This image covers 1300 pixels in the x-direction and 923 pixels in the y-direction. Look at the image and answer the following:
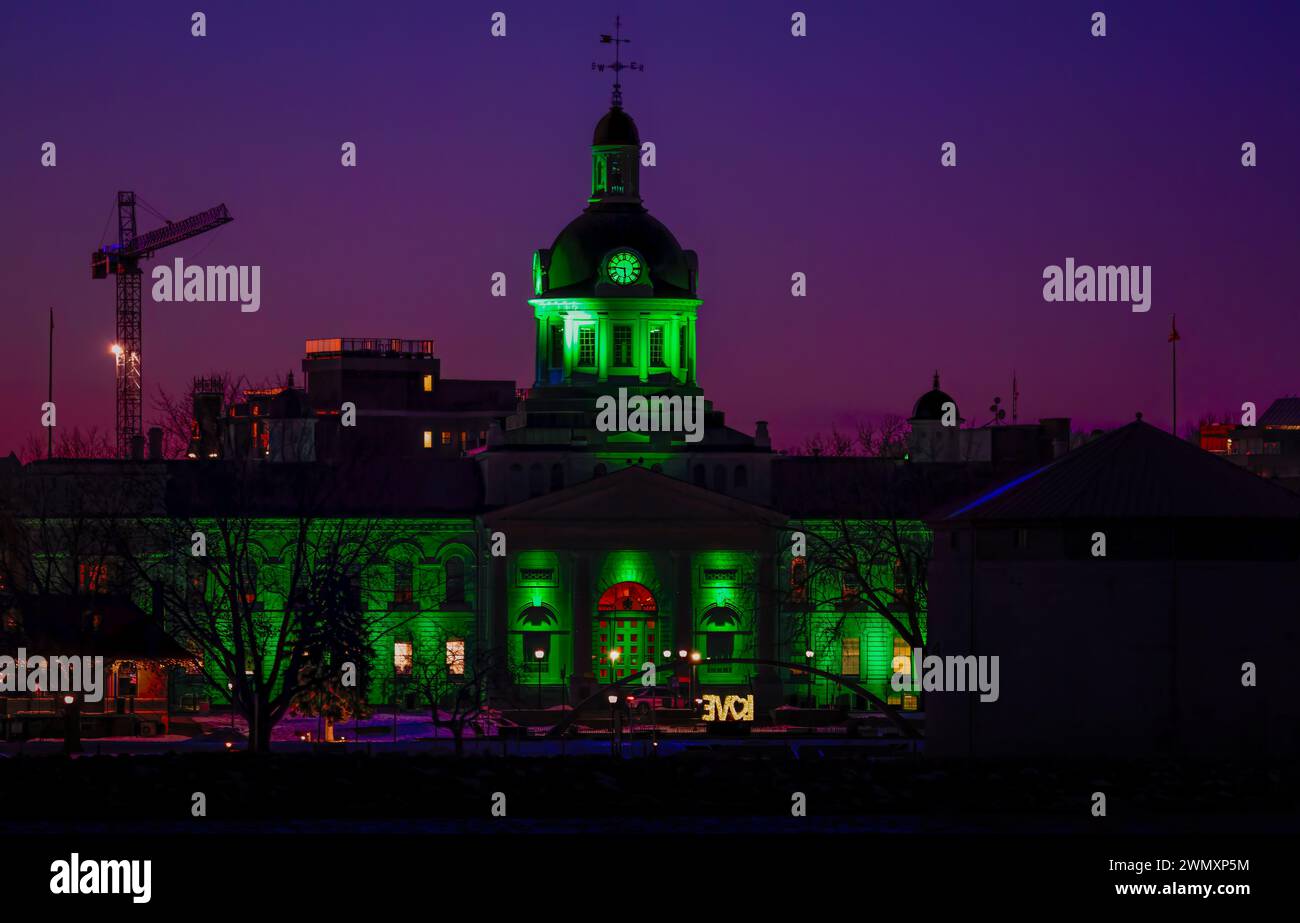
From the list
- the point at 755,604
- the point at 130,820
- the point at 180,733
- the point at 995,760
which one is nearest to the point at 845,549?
the point at 755,604

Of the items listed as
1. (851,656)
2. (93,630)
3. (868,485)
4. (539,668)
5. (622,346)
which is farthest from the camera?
(622,346)

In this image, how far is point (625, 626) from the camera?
15012 cm

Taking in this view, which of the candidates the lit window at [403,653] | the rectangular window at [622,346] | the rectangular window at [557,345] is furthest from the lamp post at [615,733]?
the rectangular window at [557,345]

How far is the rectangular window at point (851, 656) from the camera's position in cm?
14900

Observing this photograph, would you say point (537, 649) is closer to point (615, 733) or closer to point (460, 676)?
point (460, 676)

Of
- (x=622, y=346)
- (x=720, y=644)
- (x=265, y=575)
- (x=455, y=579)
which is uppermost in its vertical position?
(x=622, y=346)

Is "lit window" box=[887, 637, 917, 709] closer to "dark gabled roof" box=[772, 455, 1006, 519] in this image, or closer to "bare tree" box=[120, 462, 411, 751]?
"dark gabled roof" box=[772, 455, 1006, 519]

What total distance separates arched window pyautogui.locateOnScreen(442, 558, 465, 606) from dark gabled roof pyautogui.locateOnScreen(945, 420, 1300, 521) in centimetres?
5314

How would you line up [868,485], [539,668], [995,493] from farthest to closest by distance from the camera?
[868,485] → [539,668] → [995,493]

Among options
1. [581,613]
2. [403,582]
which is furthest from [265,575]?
[581,613]

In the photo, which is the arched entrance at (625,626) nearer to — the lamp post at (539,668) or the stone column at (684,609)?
the stone column at (684,609)

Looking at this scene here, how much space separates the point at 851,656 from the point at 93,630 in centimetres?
4037

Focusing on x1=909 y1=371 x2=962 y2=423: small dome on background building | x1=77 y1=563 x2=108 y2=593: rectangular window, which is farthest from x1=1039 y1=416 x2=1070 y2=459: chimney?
x1=77 y1=563 x2=108 y2=593: rectangular window

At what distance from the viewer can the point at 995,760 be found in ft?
315
